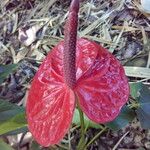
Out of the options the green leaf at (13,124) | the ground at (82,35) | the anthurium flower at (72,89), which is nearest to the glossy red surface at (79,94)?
the anthurium flower at (72,89)

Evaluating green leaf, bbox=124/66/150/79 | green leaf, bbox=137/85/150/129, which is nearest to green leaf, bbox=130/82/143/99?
green leaf, bbox=137/85/150/129

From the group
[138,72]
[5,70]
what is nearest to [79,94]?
[5,70]

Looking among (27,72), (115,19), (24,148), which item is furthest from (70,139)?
(115,19)

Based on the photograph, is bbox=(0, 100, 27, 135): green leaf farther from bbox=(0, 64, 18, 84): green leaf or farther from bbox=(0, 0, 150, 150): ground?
bbox=(0, 0, 150, 150): ground

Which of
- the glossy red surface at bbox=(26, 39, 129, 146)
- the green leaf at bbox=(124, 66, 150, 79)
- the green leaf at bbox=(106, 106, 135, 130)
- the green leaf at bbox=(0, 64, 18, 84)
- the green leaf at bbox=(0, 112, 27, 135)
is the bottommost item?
the green leaf at bbox=(106, 106, 135, 130)

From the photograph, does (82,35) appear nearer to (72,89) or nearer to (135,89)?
(135,89)
